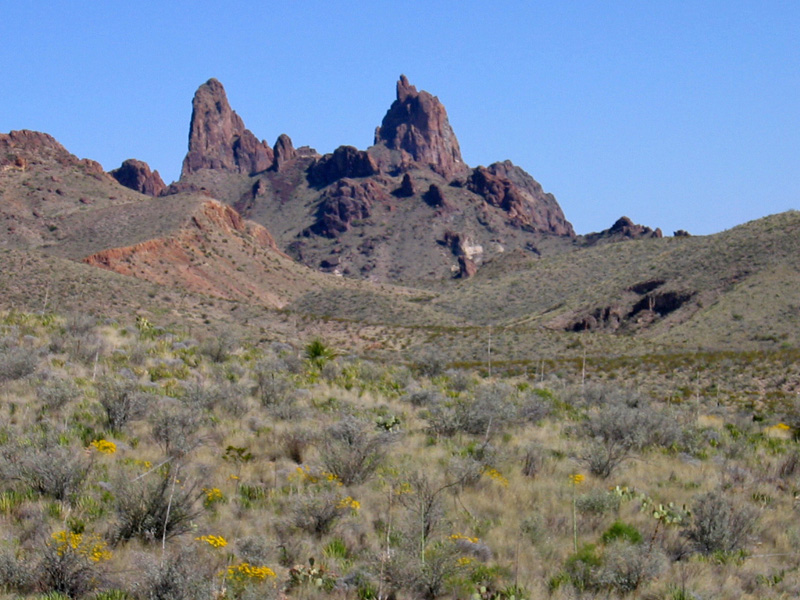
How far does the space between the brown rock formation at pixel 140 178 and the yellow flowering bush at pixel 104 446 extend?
191719mm

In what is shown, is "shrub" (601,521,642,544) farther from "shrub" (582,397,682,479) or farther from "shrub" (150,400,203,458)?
"shrub" (150,400,203,458)

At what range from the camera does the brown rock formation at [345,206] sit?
6447 inches

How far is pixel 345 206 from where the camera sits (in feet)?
541

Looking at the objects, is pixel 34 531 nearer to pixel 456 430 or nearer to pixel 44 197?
pixel 456 430

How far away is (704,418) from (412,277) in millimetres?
120283

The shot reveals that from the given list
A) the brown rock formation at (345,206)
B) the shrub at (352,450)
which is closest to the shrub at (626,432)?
the shrub at (352,450)

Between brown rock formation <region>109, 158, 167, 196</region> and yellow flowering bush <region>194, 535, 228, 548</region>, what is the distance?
638ft

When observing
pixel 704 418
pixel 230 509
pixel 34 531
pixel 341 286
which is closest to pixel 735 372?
pixel 704 418

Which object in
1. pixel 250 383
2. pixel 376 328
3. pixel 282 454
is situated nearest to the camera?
pixel 282 454

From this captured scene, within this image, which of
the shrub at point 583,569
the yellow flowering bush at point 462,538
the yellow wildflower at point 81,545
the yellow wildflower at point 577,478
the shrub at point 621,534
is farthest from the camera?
the yellow wildflower at point 577,478

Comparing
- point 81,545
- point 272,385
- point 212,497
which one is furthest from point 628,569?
point 272,385

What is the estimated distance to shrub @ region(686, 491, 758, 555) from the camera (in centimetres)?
787

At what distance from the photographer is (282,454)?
9945 mm

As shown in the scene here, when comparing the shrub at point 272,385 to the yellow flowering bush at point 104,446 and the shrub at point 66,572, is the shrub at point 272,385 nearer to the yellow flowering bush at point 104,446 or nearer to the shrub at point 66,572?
the yellow flowering bush at point 104,446
